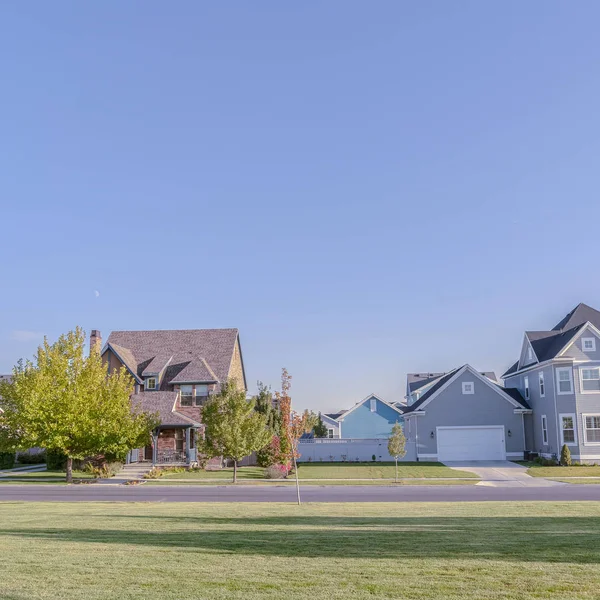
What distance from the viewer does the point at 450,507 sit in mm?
19094

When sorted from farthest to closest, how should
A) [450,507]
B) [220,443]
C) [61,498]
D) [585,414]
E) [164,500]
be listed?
[585,414]
[220,443]
[61,498]
[164,500]
[450,507]

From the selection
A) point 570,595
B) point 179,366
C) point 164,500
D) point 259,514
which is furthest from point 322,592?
point 179,366

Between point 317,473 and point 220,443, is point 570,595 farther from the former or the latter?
point 317,473

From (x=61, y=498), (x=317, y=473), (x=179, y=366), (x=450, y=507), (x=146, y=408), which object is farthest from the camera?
(x=179, y=366)

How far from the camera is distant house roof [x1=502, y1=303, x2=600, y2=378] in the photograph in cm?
4747

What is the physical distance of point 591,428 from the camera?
45.7 m

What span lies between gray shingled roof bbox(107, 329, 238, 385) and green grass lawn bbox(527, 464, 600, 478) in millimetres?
23988

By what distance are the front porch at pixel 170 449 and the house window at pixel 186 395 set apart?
240 cm

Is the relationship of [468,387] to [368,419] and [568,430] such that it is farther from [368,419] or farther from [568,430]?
[368,419]

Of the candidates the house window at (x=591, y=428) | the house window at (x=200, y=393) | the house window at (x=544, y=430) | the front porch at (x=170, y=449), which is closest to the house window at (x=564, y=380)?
the house window at (x=591, y=428)

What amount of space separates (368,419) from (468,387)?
22125 mm

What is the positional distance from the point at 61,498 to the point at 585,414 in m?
34.8

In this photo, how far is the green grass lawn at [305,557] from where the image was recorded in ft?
25.7

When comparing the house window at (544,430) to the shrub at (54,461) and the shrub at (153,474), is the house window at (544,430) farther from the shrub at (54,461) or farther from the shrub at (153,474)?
the shrub at (54,461)
